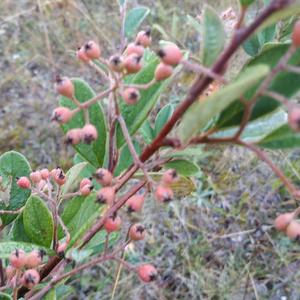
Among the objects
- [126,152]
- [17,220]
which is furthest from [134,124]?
[17,220]

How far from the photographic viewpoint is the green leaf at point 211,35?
0.55 m

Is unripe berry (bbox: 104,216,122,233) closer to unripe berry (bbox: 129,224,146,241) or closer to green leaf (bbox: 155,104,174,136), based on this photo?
unripe berry (bbox: 129,224,146,241)

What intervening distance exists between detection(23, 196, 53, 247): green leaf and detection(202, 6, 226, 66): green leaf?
407mm

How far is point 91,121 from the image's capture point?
2.49 feet

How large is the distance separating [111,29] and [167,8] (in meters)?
0.41

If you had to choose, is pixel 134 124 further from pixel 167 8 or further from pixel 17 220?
pixel 167 8

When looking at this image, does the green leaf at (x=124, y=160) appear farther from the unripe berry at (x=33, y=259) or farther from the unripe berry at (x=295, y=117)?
the unripe berry at (x=295, y=117)

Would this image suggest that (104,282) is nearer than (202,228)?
Yes

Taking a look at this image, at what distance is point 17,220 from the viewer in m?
0.94

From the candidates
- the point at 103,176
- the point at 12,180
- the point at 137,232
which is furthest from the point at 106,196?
the point at 12,180

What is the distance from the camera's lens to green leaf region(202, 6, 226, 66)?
21.5 inches

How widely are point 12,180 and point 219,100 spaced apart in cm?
59

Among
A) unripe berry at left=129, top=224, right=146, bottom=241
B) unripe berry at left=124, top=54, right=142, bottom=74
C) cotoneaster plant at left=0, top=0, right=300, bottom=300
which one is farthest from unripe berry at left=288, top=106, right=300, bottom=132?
unripe berry at left=129, top=224, right=146, bottom=241

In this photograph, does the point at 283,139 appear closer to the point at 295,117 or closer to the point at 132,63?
the point at 295,117
